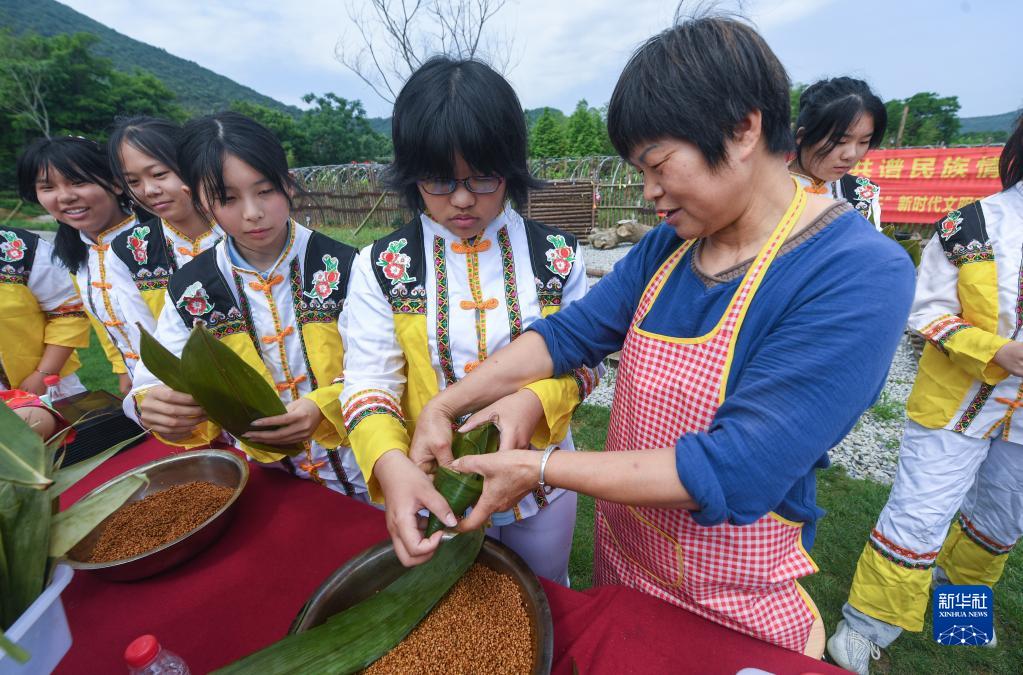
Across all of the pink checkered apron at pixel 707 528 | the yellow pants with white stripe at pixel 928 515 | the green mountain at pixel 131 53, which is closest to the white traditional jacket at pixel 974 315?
the yellow pants with white stripe at pixel 928 515

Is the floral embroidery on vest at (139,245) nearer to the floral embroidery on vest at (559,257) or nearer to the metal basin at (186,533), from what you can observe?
the metal basin at (186,533)

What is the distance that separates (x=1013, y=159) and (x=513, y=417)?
229 centimetres

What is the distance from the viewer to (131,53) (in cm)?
5991

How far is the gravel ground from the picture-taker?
3.74 m

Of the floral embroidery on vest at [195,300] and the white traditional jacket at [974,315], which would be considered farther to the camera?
the white traditional jacket at [974,315]

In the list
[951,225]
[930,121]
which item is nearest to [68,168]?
[951,225]

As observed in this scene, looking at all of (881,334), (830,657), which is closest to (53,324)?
(881,334)

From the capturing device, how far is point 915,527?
211 centimetres

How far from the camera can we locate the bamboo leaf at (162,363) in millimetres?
1326

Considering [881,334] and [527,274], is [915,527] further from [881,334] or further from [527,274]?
[527,274]

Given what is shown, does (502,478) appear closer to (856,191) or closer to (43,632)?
(43,632)

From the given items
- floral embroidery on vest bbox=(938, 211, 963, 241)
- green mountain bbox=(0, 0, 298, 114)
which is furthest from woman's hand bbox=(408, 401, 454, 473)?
green mountain bbox=(0, 0, 298, 114)

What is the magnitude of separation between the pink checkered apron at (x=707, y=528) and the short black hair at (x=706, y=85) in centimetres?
23

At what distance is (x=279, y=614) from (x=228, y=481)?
0.59 meters
